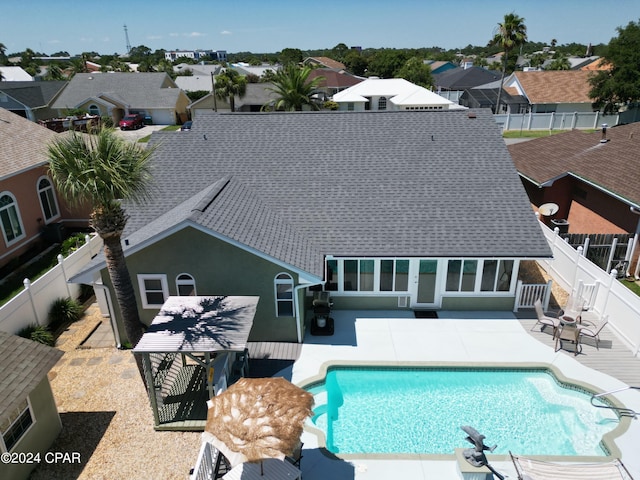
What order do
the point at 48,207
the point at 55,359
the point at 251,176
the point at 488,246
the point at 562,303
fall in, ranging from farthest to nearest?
the point at 48,207 < the point at 251,176 < the point at 562,303 < the point at 488,246 < the point at 55,359

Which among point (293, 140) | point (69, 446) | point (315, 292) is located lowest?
point (69, 446)

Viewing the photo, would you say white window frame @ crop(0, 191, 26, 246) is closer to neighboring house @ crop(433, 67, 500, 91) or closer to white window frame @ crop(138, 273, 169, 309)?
white window frame @ crop(138, 273, 169, 309)

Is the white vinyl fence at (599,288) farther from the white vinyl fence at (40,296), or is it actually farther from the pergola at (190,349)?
the white vinyl fence at (40,296)

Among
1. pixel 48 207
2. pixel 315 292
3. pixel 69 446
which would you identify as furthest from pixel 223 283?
pixel 48 207

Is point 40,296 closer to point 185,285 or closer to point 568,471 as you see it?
point 185,285

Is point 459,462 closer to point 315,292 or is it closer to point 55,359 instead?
point 315,292

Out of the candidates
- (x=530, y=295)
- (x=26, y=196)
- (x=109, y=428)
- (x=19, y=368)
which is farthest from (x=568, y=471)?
(x=26, y=196)

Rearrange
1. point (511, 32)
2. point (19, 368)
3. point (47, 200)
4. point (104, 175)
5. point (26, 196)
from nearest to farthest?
point (19, 368) < point (104, 175) < point (26, 196) < point (47, 200) < point (511, 32)

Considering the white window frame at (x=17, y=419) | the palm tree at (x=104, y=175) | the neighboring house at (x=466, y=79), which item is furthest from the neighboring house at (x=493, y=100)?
the white window frame at (x=17, y=419)
